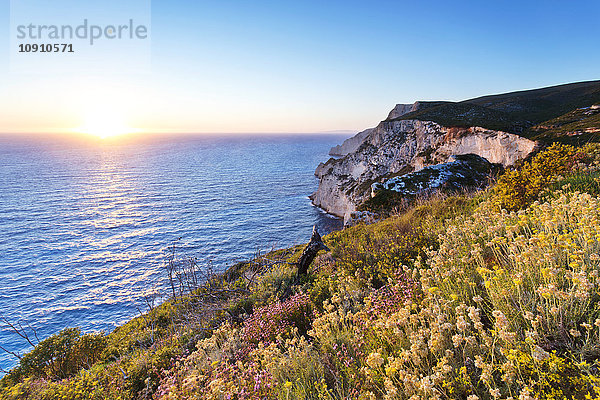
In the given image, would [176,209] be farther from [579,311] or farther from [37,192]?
[579,311]

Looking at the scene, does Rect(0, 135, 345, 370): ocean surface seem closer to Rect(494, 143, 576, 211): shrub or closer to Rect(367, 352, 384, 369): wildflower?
Rect(367, 352, 384, 369): wildflower

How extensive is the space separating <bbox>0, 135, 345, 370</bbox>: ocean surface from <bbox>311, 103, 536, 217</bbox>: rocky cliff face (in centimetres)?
544

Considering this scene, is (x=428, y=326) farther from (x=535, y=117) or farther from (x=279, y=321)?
(x=535, y=117)

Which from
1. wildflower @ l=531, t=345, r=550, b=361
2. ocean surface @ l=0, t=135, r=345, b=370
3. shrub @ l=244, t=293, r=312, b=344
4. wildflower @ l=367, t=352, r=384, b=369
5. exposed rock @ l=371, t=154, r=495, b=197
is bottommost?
ocean surface @ l=0, t=135, r=345, b=370

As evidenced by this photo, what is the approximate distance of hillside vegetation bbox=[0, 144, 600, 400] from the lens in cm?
246

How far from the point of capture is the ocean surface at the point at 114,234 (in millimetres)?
25984

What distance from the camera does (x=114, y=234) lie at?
41.2 m

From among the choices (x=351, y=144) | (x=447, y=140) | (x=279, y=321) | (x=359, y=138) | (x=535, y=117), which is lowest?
(x=279, y=321)

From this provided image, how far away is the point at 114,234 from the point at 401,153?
45.7m

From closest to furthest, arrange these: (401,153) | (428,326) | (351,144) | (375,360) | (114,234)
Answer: (375,360) → (428,326) → (114,234) → (401,153) → (351,144)

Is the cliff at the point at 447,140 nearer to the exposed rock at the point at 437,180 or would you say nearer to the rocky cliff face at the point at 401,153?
the rocky cliff face at the point at 401,153

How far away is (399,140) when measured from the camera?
4797 cm

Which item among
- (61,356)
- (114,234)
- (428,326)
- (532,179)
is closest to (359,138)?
(114,234)

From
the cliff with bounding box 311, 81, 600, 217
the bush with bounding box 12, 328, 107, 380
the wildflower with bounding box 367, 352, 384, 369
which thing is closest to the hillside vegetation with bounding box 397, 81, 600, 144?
the cliff with bounding box 311, 81, 600, 217
